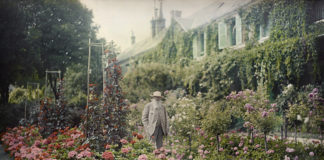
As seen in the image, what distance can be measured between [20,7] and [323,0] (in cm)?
1029

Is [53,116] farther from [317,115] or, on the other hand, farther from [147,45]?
[147,45]

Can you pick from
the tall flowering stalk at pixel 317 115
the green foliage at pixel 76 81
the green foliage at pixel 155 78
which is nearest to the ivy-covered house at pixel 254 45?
the green foliage at pixel 155 78

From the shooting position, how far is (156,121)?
4387 mm

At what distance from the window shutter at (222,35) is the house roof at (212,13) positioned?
381 millimetres

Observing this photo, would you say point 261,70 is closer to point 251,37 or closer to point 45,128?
point 251,37

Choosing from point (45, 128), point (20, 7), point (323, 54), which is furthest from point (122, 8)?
point (20, 7)

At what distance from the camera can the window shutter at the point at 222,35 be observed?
34.2ft

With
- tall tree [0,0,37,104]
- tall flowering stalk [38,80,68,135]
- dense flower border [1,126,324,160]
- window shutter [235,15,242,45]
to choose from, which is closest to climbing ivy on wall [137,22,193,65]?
window shutter [235,15,242,45]

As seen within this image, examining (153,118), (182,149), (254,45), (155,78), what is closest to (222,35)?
(254,45)

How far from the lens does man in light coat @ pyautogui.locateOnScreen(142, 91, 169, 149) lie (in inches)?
174

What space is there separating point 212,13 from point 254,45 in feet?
10.1

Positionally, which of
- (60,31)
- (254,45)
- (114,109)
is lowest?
(114,109)

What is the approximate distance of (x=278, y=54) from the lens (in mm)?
7617

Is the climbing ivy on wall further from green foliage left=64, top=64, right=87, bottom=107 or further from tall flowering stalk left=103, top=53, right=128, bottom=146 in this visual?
tall flowering stalk left=103, top=53, right=128, bottom=146
